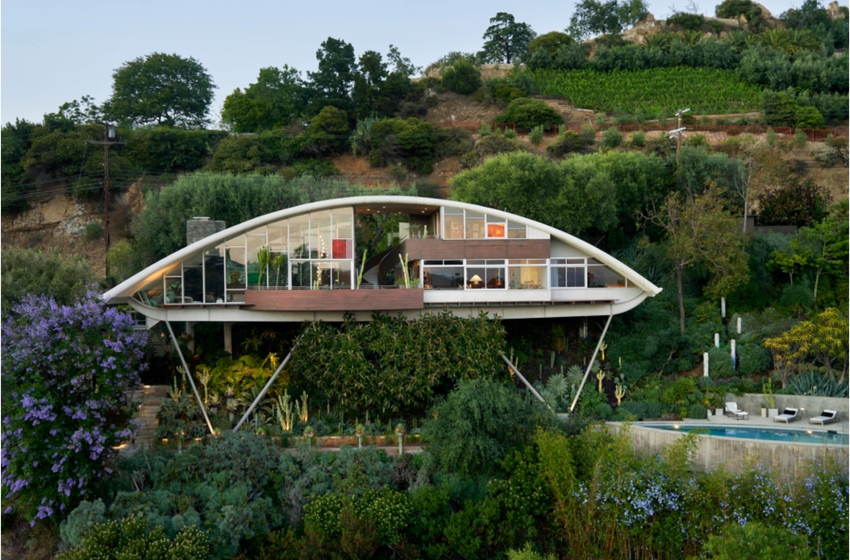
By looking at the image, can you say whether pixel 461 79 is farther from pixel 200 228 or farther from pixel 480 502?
pixel 480 502

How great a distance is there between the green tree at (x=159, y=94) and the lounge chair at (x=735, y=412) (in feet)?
159

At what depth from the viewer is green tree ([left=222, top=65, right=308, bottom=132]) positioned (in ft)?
181

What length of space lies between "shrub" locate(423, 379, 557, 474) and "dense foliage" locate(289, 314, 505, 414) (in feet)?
8.42

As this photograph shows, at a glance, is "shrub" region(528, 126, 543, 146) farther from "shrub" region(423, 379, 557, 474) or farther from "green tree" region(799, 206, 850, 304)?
"shrub" region(423, 379, 557, 474)

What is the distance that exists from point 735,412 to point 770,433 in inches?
91.2

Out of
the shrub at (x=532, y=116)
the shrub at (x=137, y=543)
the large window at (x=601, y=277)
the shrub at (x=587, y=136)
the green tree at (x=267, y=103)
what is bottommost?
the shrub at (x=137, y=543)

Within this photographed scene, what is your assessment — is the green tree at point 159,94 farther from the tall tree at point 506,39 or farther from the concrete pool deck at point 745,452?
the concrete pool deck at point 745,452

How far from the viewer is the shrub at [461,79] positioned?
58.8m

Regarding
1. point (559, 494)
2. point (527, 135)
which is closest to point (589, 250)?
point (559, 494)

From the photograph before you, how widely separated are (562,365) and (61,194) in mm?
33349

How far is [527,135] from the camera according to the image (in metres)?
49.3

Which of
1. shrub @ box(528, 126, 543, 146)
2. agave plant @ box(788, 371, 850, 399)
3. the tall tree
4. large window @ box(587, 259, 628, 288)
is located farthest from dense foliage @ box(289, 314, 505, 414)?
the tall tree

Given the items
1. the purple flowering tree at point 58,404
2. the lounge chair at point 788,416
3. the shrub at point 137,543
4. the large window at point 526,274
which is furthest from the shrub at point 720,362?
the purple flowering tree at point 58,404

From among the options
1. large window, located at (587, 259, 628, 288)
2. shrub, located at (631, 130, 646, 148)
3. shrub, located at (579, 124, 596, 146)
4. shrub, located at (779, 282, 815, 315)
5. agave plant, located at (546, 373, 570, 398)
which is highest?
shrub, located at (579, 124, 596, 146)
